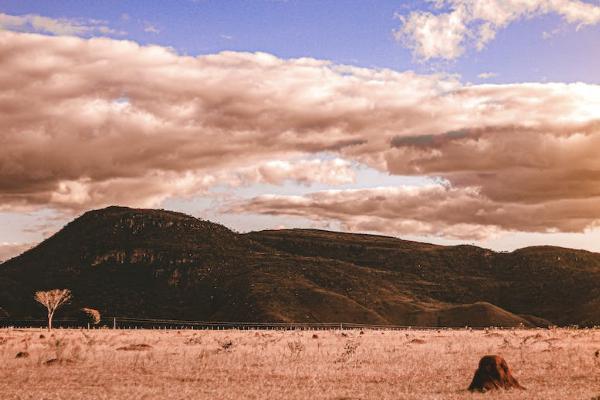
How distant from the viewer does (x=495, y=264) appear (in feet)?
637

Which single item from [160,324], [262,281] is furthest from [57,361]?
[262,281]

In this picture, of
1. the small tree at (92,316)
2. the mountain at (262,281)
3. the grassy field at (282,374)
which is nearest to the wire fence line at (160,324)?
the small tree at (92,316)

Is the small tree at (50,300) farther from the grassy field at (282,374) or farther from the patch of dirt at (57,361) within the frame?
the patch of dirt at (57,361)

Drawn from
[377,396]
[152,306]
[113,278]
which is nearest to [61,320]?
[152,306]

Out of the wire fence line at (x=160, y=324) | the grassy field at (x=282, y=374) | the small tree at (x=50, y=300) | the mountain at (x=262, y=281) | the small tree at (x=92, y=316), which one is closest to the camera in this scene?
the grassy field at (x=282, y=374)

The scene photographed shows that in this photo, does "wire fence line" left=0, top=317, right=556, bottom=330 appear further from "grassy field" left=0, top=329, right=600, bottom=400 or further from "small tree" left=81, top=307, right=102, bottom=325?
"grassy field" left=0, top=329, right=600, bottom=400

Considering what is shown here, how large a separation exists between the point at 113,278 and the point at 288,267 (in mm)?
37387

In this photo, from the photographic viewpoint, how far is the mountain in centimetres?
13088

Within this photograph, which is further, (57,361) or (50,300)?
(50,300)

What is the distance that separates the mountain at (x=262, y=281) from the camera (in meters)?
131

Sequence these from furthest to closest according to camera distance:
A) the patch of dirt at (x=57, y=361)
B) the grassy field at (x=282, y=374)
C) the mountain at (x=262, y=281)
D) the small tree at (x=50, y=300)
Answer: the mountain at (x=262, y=281) < the small tree at (x=50, y=300) < the patch of dirt at (x=57, y=361) < the grassy field at (x=282, y=374)

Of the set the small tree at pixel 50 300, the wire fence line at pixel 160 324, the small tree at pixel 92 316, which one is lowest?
the wire fence line at pixel 160 324

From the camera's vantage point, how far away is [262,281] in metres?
139

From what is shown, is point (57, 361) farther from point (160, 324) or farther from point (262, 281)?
point (262, 281)
